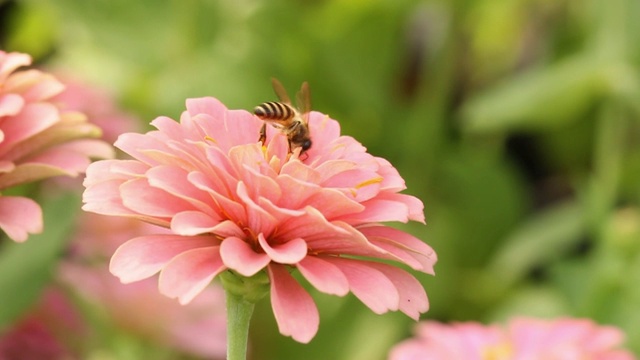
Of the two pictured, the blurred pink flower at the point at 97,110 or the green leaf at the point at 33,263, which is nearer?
the green leaf at the point at 33,263

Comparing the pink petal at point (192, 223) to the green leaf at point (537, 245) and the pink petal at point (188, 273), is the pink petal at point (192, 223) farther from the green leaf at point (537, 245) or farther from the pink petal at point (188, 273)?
the green leaf at point (537, 245)

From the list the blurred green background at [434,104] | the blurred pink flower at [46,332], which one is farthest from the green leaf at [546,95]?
the blurred pink flower at [46,332]

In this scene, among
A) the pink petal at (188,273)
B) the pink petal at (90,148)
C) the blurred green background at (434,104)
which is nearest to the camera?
the pink petal at (188,273)

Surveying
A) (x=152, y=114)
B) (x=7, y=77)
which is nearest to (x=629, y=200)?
(x=152, y=114)

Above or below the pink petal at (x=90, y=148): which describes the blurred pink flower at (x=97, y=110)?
above

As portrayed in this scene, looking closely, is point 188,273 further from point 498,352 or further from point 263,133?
point 498,352

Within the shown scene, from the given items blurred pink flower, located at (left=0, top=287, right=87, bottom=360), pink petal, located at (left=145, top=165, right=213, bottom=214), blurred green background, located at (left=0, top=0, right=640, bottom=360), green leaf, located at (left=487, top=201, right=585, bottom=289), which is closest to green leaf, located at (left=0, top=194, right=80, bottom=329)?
blurred pink flower, located at (left=0, top=287, right=87, bottom=360)

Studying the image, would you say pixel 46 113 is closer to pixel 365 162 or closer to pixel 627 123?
pixel 365 162
